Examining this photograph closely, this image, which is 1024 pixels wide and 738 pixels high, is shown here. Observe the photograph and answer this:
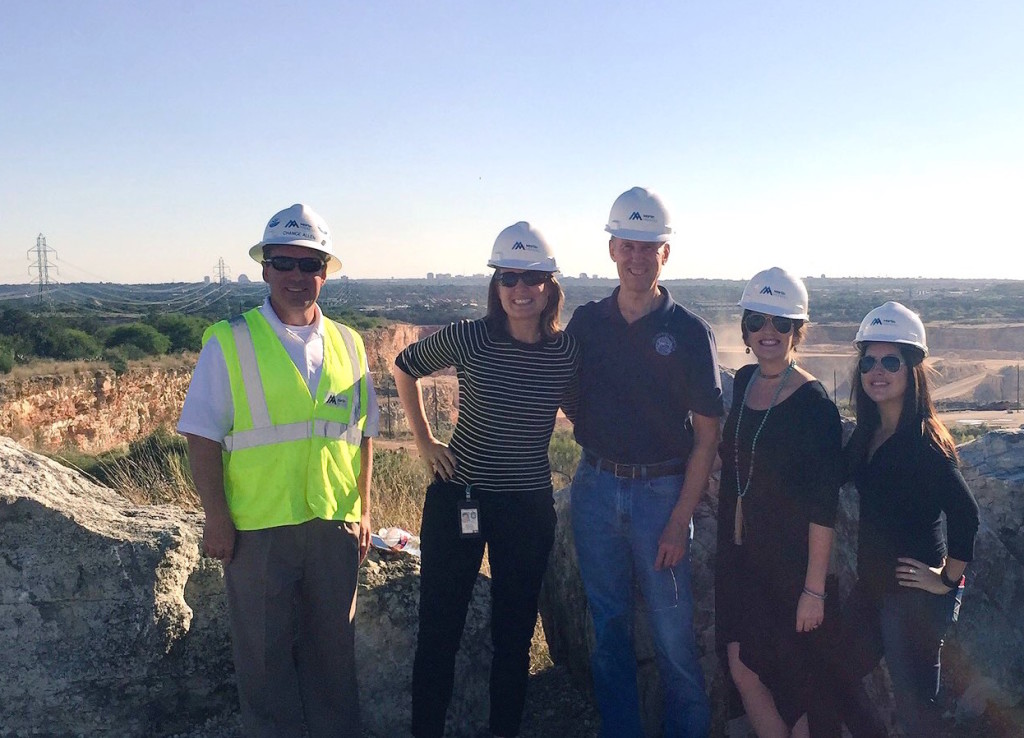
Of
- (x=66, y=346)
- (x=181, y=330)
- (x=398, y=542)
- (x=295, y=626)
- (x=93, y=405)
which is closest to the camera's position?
(x=295, y=626)

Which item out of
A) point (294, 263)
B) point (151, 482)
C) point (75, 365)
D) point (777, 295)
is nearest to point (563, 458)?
point (151, 482)

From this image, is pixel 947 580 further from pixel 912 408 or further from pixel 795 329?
pixel 795 329

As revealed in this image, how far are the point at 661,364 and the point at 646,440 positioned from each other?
1.07ft

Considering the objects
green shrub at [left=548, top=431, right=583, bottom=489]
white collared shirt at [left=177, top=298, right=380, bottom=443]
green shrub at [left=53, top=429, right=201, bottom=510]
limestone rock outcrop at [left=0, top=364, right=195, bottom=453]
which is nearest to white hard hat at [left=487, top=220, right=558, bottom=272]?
white collared shirt at [left=177, top=298, right=380, bottom=443]

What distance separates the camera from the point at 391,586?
4.27m

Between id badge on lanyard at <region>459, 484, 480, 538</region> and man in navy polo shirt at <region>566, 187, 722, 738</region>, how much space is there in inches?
18.8

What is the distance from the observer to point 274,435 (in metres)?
3.21

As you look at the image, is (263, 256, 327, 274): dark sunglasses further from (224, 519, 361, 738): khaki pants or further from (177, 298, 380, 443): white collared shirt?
(224, 519, 361, 738): khaki pants

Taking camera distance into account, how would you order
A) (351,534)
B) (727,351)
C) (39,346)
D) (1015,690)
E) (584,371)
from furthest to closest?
(727,351) → (39,346) → (1015,690) → (584,371) → (351,534)

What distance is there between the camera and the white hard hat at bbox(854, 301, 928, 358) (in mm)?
3418

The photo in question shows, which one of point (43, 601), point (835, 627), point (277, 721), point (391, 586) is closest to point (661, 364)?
point (835, 627)

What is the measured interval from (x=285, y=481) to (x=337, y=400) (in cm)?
37

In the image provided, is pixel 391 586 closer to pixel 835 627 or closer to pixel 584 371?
pixel 584 371

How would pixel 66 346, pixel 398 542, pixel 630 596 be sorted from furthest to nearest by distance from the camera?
pixel 66 346 < pixel 398 542 < pixel 630 596
